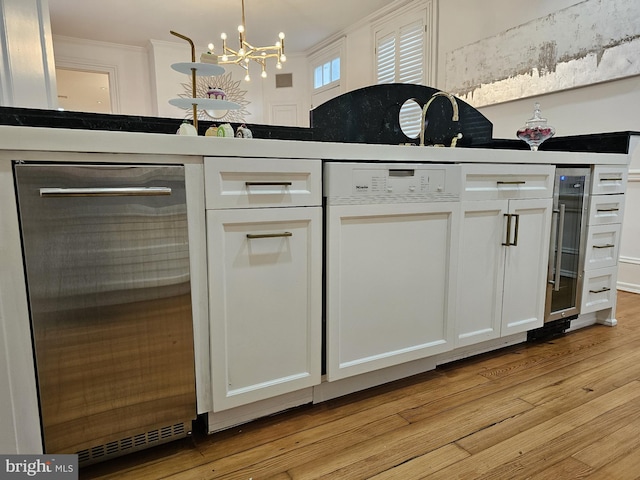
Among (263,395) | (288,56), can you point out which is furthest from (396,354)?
(288,56)

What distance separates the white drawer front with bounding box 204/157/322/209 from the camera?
112 centimetres

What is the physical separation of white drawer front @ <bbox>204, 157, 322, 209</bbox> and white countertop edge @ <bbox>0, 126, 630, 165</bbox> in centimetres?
2

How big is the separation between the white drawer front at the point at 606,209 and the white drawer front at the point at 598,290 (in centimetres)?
28

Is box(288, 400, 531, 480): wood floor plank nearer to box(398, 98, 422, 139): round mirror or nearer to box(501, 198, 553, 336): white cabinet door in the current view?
box(501, 198, 553, 336): white cabinet door

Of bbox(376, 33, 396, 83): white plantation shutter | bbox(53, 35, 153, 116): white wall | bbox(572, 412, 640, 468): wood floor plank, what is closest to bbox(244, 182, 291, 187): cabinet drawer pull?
bbox(572, 412, 640, 468): wood floor plank

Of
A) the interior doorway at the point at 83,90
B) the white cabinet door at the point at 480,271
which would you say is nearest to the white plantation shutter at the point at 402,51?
the white cabinet door at the point at 480,271

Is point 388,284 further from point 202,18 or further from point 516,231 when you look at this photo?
point 202,18

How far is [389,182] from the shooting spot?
4.59ft

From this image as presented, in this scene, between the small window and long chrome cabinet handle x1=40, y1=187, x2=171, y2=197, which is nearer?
long chrome cabinet handle x1=40, y1=187, x2=171, y2=197

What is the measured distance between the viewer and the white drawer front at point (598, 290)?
211 cm

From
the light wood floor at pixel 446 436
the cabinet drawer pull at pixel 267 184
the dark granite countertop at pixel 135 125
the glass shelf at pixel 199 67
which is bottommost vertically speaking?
the light wood floor at pixel 446 436

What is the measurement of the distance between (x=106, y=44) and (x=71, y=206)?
6115mm

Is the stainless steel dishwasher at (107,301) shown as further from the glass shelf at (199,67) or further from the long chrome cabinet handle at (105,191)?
the glass shelf at (199,67)

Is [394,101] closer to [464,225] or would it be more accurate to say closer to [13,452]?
[464,225]
